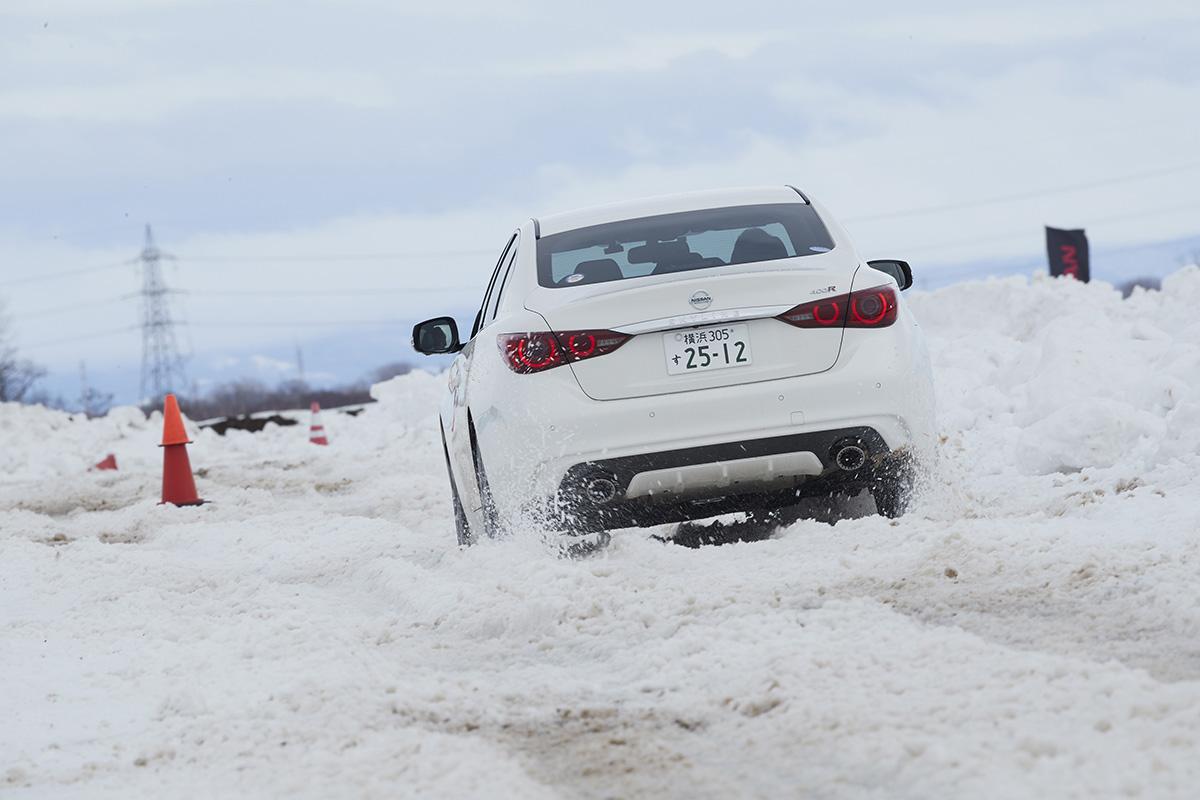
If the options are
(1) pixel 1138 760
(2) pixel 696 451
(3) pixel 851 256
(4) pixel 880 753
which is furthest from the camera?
(3) pixel 851 256

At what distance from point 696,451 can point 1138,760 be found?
113 inches

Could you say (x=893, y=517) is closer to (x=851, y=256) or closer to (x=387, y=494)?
(x=851, y=256)

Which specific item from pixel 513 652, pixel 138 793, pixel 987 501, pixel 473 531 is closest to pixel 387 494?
pixel 473 531

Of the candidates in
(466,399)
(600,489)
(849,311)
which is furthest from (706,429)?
(466,399)

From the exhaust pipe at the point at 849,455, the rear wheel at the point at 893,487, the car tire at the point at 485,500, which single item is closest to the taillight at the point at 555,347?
the car tire at the point at 485,500

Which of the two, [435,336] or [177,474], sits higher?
[435,336]

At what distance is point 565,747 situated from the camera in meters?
3.52

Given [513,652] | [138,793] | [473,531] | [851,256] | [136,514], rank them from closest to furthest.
A: [138,793] < [513,652] < [851,256] < [473,531] < [136,514]

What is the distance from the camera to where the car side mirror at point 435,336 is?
7.39 meters

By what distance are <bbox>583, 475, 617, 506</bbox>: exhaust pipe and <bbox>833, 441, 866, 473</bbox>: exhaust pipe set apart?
90 centimetres

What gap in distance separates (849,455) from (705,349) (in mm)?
728

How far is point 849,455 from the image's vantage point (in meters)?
5.72

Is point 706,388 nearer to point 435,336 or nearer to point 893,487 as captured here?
point 893,487

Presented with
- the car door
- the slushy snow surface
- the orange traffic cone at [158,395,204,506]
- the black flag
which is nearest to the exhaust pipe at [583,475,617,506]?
the slushy snow surface
